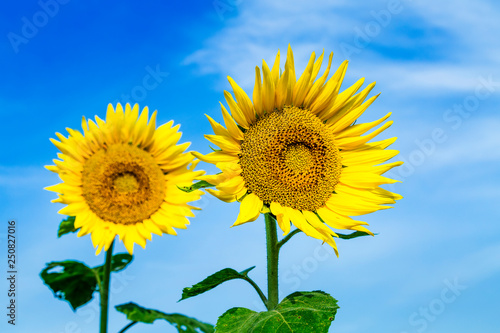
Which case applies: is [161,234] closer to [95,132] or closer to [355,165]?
[95,132]

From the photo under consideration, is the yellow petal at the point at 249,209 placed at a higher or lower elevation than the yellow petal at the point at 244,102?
lower

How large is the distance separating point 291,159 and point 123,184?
1.46 m

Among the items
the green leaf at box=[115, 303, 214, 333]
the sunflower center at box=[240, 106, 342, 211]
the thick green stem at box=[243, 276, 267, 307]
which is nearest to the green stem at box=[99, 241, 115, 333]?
the green leaf at box=[115, 303, 214, 333]

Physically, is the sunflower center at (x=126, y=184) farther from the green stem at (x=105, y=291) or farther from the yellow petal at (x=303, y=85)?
the yellow petal at (x=303, y=85)

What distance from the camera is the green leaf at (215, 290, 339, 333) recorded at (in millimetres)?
3428

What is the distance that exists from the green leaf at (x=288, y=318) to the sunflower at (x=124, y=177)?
0.88 metres

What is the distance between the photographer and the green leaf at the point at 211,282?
380cm

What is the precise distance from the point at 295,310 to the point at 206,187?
3.22 ft

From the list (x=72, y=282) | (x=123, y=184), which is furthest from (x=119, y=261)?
(x=123, y=184)

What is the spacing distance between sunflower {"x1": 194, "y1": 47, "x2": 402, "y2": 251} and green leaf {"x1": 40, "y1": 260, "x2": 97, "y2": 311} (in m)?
2.52

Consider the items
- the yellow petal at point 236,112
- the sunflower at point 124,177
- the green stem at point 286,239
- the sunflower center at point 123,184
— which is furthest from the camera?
the sunflower center at point 123,184

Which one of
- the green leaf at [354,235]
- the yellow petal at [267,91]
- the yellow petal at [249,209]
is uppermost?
the yellow petal at [267,91]

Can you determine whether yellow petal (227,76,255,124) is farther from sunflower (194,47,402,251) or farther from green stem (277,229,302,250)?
green stem (277,229,302,250)

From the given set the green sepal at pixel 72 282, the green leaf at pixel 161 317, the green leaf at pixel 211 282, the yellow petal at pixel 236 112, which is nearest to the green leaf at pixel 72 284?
the green sepal at pixel 72 282
